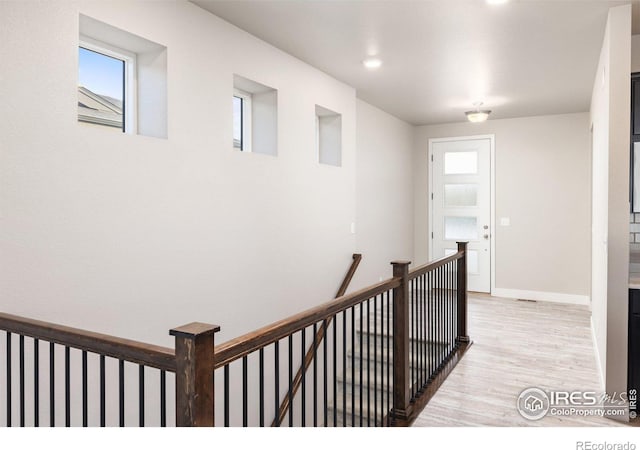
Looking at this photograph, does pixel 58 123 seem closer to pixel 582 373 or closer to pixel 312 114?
pixel 312 114

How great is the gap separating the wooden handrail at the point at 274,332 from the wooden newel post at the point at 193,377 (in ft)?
0.26

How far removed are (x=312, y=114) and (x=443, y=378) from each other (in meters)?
2.47

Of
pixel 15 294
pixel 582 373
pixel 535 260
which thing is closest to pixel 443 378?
pixel 582 373

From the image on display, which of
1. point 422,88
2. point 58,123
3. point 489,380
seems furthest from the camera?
point 422,88

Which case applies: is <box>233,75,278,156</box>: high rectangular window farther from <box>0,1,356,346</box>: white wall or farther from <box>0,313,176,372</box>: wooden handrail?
<box>0,313,176,372</box>: wooden handrail

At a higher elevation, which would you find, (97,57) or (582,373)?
(97,57)

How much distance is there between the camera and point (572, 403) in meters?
3.16

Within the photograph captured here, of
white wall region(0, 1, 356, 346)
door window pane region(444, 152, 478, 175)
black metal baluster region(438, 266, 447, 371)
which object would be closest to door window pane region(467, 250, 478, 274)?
door window pane region(444, 152, 478, 175)

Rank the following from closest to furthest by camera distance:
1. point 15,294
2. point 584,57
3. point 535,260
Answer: point 15,294 < point 584,57 < point 535,260

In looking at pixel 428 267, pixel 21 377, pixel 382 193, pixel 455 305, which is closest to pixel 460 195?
pixel 382 193

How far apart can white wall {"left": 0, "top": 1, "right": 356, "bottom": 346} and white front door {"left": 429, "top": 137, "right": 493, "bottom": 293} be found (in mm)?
3382

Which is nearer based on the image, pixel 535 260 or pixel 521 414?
pixel 521 414

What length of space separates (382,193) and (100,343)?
5027mm

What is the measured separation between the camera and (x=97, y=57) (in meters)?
2.66
